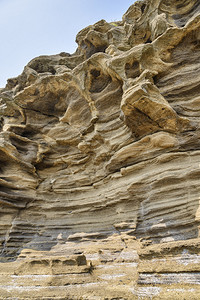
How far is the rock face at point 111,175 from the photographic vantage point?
22.2ft

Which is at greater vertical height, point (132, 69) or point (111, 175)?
point (132, 69)

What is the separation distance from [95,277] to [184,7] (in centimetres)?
1947

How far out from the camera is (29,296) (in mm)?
6492

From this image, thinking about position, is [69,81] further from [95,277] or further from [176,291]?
[176,291]

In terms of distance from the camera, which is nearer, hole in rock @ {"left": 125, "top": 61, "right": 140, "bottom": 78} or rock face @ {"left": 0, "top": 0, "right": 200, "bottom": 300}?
rock face @ {"left": 0, "top": 0, "right": 200, "bottom": 300}

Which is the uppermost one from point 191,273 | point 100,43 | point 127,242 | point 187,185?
point 100,43

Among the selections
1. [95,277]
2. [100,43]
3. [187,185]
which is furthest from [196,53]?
[95,277]

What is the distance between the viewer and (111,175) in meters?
10.9

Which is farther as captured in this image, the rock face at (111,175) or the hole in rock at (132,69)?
the hole in rock at (132,69)

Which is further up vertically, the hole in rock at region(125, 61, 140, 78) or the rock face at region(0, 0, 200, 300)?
the hole in rock at region(125, 61, 140, 78)

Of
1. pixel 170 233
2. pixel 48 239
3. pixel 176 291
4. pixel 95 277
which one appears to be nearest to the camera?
pixel 176 291

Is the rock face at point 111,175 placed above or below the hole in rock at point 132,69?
below

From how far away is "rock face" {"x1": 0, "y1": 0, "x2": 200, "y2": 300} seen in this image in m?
6.76

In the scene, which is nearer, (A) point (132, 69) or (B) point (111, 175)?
(B) point (111, 175)
